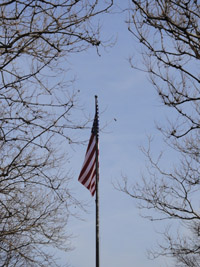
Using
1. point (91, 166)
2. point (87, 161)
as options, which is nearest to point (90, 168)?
point (91, 166)

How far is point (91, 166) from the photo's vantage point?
14.4 m

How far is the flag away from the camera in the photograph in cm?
1402

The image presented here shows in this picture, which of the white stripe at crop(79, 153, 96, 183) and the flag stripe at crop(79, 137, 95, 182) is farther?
the flag stripe at crop(79, 137, 95, 182)

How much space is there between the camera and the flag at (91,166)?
14.0 metres

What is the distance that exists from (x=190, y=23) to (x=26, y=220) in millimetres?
5534

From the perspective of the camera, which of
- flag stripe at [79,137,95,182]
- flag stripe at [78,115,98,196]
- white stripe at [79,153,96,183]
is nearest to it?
flag stripe at [78,115,98,196]

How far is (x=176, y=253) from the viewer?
13.1 m

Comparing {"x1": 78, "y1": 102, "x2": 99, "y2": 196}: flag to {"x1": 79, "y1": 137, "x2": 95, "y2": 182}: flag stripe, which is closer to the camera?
{"x1": 78, "y1": 102, "x2": 99, "y2": 196}: flag

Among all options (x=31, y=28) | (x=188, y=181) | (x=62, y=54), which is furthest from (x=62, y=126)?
(x=188, y=181)

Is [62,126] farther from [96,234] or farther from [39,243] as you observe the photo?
[96,234]

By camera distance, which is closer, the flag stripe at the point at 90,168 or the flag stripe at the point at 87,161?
the flag stripe at the point at 90,168

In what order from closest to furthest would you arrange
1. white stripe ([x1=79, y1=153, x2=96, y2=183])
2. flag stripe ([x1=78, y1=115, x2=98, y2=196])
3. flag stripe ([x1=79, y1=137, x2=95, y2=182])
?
flag stripe ([x1=78, y1=115, x2=98, y2=196]), white stripe ([x1=79, y1=153, x2=96, y2=183]), flag stripe ([x1=79, y1=137, x2=95, y2=182])

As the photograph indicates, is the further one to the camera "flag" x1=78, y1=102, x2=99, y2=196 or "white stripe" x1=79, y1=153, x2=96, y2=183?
"white stripe" x1=79, y1=153, x2=96, y2=183

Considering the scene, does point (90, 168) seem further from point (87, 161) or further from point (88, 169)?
point (87, 161)
